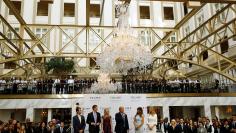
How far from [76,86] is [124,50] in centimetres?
1048

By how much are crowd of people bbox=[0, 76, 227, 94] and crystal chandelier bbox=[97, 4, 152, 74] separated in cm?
933

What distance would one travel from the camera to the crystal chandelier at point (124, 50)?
9.51 meters

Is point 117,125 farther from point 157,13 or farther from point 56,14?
point 157,13

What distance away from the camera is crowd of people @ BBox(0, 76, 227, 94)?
734 inches

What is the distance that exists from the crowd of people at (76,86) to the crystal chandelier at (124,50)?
933cm

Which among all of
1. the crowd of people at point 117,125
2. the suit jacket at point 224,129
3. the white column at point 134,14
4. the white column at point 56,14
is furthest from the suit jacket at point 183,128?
the white column at point 56,14

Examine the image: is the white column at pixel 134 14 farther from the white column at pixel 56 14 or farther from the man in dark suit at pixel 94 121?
the man in dark suit at pixel 94 121

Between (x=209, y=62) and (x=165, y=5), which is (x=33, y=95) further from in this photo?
(x=165, y=5)

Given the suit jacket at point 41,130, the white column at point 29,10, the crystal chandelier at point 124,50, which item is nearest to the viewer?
the crystal chandelier at point 124,50

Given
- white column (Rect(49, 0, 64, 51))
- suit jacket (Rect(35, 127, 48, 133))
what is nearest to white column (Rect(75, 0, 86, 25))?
white column (Rect(49, 0, 64, 51))

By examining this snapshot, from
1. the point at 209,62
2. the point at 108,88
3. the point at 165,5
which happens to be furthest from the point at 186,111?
the point at 165,5

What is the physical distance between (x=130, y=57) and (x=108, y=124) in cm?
239

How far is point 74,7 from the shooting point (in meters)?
28.2

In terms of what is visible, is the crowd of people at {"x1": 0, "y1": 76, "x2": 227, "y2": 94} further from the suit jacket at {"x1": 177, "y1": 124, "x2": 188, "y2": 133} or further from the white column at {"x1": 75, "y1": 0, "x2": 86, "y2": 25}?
the white column at {"x1": 75, "y1": 0, "x2": 86, "y2": 25}
